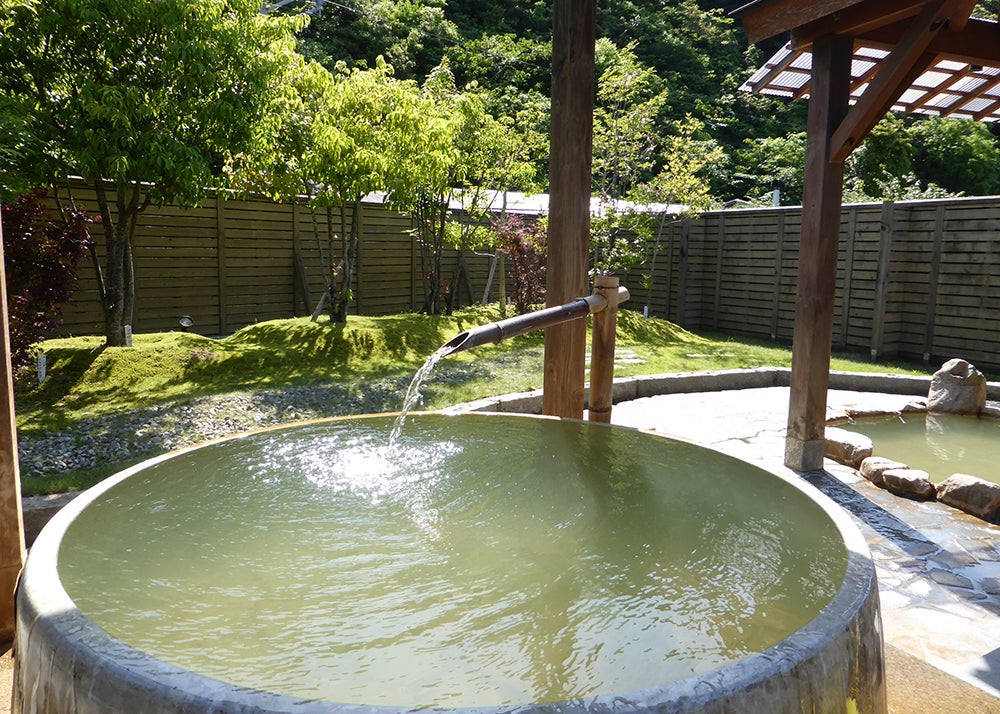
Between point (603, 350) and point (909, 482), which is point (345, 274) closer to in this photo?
point (603, 350)

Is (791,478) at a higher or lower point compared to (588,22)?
lower

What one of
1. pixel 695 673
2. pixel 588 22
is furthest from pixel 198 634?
pixel 588 22

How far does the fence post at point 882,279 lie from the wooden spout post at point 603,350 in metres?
7.56

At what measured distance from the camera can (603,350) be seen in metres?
3.26

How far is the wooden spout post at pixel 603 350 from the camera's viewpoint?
3162 millimetres

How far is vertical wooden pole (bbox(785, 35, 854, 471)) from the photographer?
176 inches

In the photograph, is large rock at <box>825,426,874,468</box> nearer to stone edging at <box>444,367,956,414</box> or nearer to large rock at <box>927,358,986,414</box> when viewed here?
large rock at <box>927,358,986,414</box>

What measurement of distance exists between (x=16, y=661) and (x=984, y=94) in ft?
24.7

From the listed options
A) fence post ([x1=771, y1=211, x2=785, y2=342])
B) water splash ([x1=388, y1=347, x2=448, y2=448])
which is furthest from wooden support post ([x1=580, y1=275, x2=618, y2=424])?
fence post ([x1=771, y1=211, x2=785, y2=342])

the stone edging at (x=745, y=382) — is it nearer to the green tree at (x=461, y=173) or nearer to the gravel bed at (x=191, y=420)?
the gravel bed at (x=191, y=420)

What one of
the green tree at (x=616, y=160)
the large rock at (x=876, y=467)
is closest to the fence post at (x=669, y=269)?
the green tree at (x=616, y=160)

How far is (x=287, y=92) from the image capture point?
7.64 meters

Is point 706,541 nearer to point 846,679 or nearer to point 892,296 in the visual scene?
point 846,679

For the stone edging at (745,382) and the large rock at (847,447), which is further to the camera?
the stone edging at (745,382)
